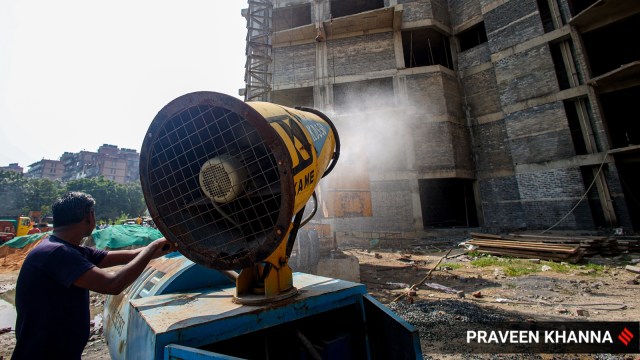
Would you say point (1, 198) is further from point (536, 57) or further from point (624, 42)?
point (624, 42)

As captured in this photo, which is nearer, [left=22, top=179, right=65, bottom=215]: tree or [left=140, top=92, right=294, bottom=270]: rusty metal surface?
[left=140, top=92, right=294, bottom=270]: rusty metal surface

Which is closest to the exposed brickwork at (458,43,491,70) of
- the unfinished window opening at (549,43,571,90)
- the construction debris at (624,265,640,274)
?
the unfinished window opening at (549,43,571,90)

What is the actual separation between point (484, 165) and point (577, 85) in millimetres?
4695

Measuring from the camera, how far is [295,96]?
55.3ft

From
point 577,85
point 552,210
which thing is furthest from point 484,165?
point 577,85

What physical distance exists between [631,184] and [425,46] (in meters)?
12.1

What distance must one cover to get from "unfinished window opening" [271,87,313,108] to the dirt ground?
1144cm

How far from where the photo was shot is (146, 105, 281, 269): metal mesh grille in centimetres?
149

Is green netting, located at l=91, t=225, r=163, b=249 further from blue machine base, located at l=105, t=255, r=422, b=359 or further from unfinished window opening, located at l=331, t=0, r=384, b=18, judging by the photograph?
unfinished window opening, located at l=331, t=0, r=384, b=18

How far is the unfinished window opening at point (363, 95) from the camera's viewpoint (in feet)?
47.6

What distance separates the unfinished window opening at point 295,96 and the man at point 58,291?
15.1 meters

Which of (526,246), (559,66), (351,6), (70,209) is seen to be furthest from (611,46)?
(70,209)

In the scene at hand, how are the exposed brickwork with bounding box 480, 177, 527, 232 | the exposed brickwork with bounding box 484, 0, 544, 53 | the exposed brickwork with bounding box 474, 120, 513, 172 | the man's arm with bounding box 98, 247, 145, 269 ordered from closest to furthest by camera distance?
the man's arm with bounding box 98, 247, 145, 269 < the exposed brickwork with bounding box 484, 0, 544, 53 < the exposed brickwork with bounding box 480, 177, 527, 232 < the exposed brickwork with bounding box 474, 120, 513, 172

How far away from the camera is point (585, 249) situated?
7.36 meters
